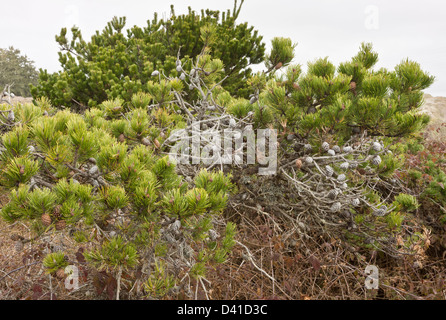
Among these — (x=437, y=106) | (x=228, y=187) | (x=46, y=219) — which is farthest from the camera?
(x=437, y=106)

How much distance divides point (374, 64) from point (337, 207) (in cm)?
156

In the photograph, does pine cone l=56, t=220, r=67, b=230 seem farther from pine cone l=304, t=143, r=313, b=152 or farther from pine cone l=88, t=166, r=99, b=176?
pine cone l=304, t=143, r=313, b=152

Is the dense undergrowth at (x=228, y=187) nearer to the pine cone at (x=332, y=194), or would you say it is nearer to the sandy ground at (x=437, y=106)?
the pine cone at (x=332, y=194)

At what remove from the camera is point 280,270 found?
3.03 metres

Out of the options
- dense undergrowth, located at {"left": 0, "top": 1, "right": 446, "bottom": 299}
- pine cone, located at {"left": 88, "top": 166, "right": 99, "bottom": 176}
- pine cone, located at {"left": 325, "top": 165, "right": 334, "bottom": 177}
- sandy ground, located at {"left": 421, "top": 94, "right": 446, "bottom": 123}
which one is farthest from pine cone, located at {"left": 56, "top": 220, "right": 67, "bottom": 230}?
sandy ground, located at {"left": 421, "top": 94, "right": 446, "bottom": 123}

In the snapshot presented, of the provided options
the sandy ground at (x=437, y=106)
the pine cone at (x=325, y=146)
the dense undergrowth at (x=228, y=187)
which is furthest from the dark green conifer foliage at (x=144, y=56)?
the sandy ground at (x=437, y=106)

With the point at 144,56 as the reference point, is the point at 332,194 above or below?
below

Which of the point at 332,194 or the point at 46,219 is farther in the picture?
the point at 332,194

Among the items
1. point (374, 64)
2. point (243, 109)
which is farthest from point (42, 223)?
point (374, 64)

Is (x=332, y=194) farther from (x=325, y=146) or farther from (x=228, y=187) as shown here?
(x=228, y=187)

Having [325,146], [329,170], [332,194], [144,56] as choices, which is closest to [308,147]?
[325,146]

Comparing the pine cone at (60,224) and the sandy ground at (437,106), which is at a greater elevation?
the sandy ground at (437,106)

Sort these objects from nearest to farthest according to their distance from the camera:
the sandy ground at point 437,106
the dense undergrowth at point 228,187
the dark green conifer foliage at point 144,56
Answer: the dense undergrowth at point 228,187 → the dark green conifer foliage at point 144,56 → the sandy ground at point 437,106
